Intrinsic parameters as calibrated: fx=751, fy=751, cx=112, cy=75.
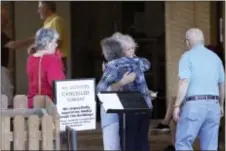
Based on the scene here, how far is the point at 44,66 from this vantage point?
7.39m

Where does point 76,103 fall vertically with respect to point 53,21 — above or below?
below

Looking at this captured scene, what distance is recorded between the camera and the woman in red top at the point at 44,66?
7352 millimetres

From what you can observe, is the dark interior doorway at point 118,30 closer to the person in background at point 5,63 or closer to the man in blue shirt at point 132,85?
the person in background at point 5,63

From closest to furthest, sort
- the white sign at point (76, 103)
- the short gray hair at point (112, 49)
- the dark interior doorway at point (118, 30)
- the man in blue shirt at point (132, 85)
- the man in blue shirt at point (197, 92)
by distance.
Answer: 1. the white sign at point (76, 103)
2. the man in blue shirt at point (197, 92)
3. the man in blue shirt at point (132, 85)
4. the short gray hair at point (112, 49)
5. the dark interior doorway at point (118, 30)

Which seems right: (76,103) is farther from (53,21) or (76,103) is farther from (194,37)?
(53,21)

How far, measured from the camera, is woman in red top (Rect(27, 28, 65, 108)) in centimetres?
735

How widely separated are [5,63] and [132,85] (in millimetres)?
2653

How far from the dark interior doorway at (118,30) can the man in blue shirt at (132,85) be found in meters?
3.91

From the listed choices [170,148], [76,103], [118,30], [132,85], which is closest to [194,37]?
[132,85]

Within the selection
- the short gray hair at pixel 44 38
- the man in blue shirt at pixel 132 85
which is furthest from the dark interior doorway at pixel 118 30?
the short gray hair at pixel 44 38

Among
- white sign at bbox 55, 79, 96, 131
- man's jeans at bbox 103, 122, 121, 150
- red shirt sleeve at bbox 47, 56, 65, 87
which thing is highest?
red shirt sleeve at bbox 47, 56, 65, 87

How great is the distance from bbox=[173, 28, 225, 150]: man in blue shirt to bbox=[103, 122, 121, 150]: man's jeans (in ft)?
2.04

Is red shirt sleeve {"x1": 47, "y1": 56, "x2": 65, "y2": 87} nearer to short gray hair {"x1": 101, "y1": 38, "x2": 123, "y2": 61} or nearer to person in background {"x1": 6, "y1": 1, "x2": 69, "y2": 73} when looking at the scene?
short gray hair {"x1": 101, "y1": 38, "x2": 123, "y2": 61}

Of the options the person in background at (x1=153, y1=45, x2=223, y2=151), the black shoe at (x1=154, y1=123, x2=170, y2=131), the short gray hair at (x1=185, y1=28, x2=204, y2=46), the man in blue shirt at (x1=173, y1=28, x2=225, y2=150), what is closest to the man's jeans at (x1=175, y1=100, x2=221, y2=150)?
the man in blue shirt at (x1=173, y1=28, x2=225, y2=150)
